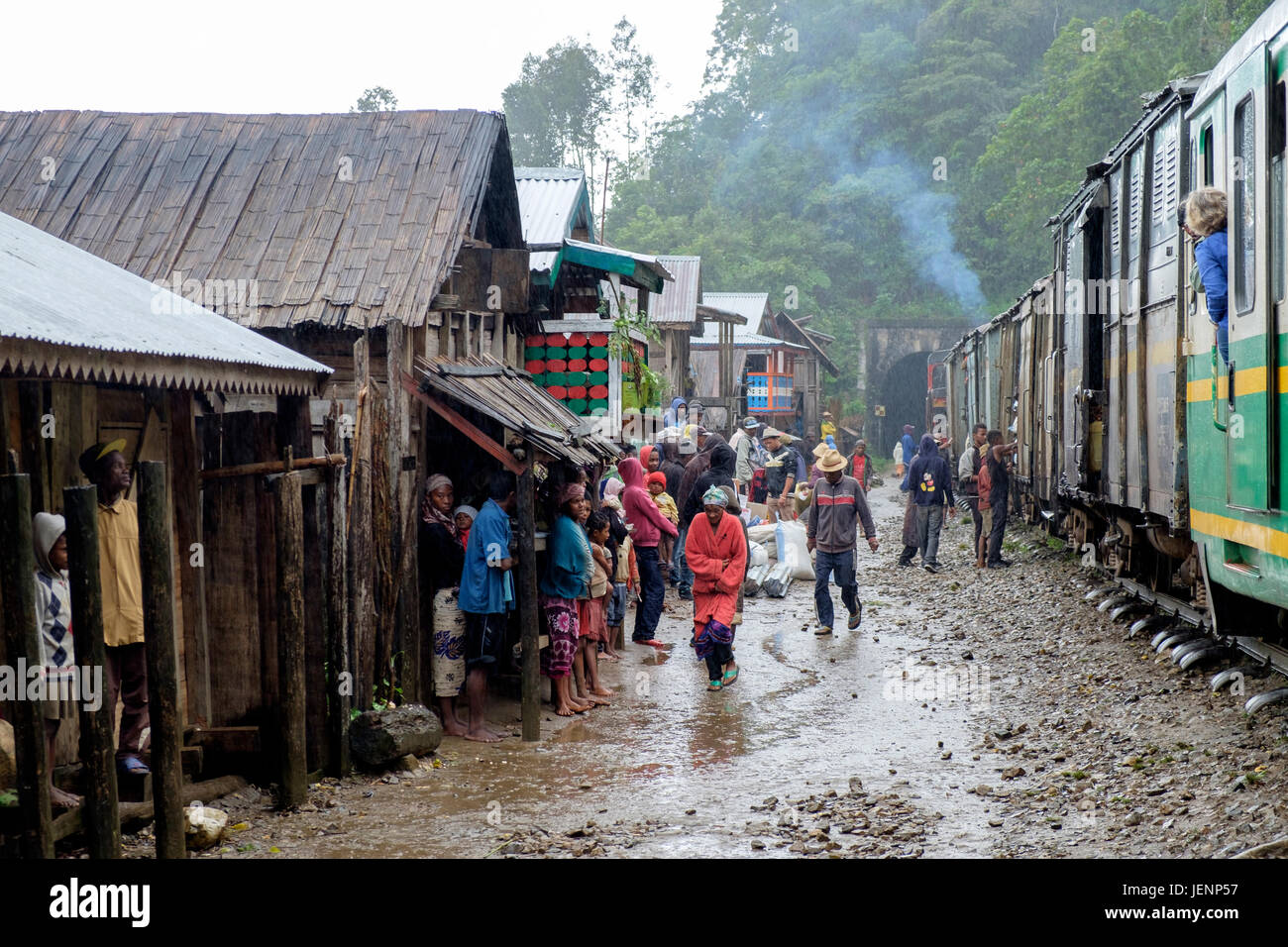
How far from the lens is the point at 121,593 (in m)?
6.34

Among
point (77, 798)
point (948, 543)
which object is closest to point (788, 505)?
point (948, 543)

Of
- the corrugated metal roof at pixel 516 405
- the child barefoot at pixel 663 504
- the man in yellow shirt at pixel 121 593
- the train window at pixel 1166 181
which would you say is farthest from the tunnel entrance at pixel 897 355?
the man in yellow shirt at pixel 121 593

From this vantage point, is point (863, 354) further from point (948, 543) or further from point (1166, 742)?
point (1166, 742)

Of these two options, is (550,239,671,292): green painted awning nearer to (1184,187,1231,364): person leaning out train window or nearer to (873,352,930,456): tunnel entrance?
(1184,187,1231,364): person leaning out train window

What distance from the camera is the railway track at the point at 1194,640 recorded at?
273 inches

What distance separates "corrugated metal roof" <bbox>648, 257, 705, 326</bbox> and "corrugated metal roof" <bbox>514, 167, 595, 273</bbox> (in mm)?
11122

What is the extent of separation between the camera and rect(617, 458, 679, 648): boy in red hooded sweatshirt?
1233cm

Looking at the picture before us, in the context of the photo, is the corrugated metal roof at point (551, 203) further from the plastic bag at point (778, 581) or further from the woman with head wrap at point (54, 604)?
the woman with head wrap at point (54, 604)

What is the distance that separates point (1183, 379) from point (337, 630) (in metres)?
5.46

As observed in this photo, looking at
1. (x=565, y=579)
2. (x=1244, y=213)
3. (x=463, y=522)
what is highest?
A: (x=1244, y=213)

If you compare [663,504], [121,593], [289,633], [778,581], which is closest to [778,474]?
[778,581]

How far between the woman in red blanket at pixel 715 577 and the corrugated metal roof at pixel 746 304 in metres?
28.6

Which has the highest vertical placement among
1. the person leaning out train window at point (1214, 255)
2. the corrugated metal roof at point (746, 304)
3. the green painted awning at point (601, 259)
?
the corrugated metal roof at point (746, 304)

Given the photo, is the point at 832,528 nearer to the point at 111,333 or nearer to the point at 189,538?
the point at 189,538
